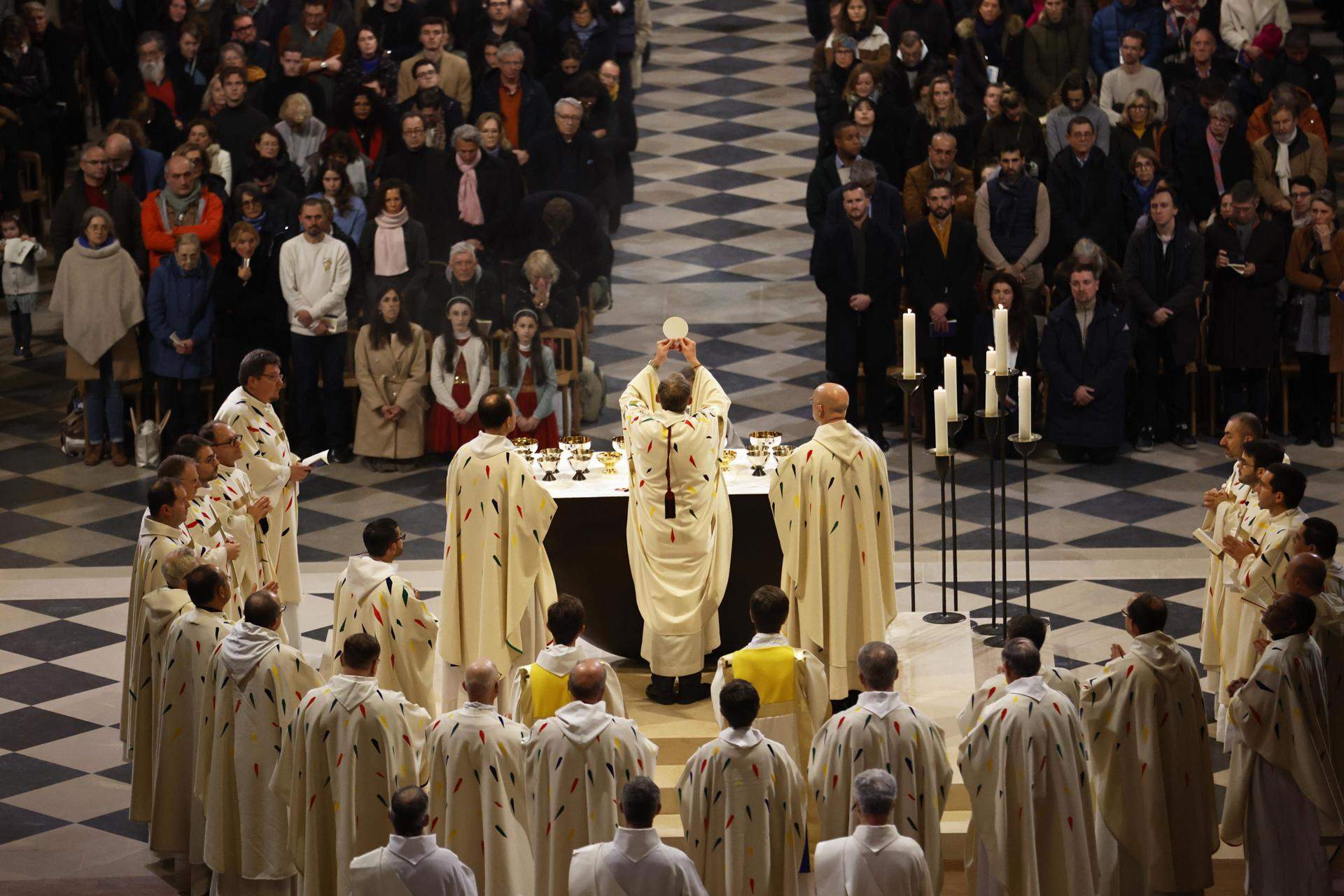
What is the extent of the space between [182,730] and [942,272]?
21.9ft

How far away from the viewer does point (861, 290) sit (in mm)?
14094

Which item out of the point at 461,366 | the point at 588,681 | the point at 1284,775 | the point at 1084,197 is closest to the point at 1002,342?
the point at 1284,775

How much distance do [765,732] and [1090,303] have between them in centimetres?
613

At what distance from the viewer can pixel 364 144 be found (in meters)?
15.2

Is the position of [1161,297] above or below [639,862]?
above

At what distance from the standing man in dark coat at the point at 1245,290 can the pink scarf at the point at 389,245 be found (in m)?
5.13

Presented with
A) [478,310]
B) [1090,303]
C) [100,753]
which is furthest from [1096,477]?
[100,753]

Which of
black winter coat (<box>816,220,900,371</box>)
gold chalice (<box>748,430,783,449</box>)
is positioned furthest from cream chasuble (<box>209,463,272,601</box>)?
black winter coat (<box>816,220,900,371</box>)

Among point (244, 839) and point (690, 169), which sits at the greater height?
point (690, 169)

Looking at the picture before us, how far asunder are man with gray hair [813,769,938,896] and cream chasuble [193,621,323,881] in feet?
8.29

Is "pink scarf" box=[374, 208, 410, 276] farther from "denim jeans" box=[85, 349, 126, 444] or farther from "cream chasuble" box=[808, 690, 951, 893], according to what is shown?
"cream chasuble" box=[808, 690, 951, 893]

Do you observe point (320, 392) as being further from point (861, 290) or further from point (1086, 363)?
point (1086, 363)

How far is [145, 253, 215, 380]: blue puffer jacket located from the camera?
1377 centimetres

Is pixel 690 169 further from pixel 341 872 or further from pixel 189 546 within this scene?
pixel 341 872
